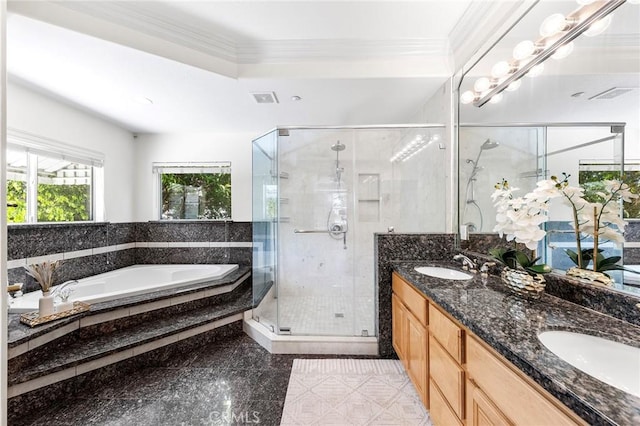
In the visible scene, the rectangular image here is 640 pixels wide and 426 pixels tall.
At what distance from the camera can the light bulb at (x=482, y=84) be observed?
1687mm

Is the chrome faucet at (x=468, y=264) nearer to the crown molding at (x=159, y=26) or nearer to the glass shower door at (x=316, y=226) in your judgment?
the glass shower door at (x=316, y=226)

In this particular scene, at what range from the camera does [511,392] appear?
2.55 feet

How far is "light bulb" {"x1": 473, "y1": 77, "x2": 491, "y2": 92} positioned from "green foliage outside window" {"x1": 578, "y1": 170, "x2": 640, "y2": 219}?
35.6 inches

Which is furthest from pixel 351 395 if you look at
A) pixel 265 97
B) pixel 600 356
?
pixel 265 97

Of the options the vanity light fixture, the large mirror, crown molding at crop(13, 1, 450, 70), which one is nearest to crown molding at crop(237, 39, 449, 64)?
crown molding at crop(13, 1, 450, 70)

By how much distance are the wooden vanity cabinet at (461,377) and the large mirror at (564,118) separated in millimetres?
604

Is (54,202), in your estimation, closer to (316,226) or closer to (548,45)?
(316,226)

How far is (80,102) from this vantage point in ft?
8.21

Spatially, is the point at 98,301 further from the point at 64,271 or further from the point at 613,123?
the point at 613,123

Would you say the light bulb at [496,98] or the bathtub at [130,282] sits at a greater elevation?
the light bulb at [496,98]

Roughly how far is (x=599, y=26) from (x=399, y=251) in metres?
1.60

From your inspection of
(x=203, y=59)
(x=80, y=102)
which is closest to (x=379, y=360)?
(x=203, y=59)

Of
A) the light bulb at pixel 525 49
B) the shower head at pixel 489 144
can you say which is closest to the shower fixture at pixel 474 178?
the shower head at pixel 489 144

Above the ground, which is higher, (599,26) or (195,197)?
(599,26)
